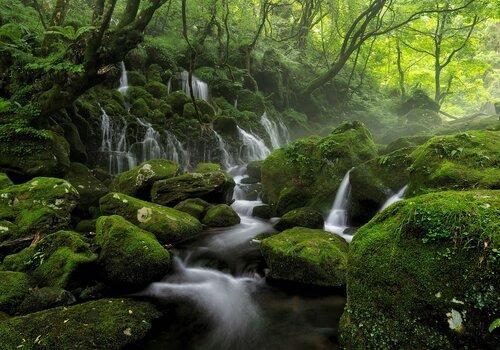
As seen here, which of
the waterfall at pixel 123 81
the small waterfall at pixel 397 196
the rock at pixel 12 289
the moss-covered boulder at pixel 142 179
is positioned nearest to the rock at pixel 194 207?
the moss-covered boulder at pixel 142 179

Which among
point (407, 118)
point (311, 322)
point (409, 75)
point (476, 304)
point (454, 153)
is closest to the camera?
point (476, 304)

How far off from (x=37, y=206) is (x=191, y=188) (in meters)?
Result: 3.88

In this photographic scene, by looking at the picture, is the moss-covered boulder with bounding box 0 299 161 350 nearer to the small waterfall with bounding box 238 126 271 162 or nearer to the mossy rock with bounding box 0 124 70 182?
the mossy rock with bounding box 0 124 70 182

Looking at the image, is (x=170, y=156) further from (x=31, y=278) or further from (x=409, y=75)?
(x=409, y=75)

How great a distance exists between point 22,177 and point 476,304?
32.0ft

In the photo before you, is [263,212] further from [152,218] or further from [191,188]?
[152,218]

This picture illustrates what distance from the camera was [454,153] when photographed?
6.55m

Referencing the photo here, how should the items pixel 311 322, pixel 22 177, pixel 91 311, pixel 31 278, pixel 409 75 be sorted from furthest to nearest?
pixel 409 75 → pixel 22 177 → pixel 31 278 → pixel 311 322 → pixel 91 311

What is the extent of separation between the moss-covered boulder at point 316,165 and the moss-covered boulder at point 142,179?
10.2 ft

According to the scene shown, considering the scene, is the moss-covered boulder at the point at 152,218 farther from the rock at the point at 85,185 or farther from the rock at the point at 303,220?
the rock at the point at 303,220

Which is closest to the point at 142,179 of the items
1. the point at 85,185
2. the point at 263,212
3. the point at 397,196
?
the point at 85,185

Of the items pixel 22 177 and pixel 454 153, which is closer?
pixel 454 153

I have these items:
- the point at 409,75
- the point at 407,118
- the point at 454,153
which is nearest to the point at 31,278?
the point at 454,153

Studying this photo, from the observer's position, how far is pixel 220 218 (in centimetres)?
879
